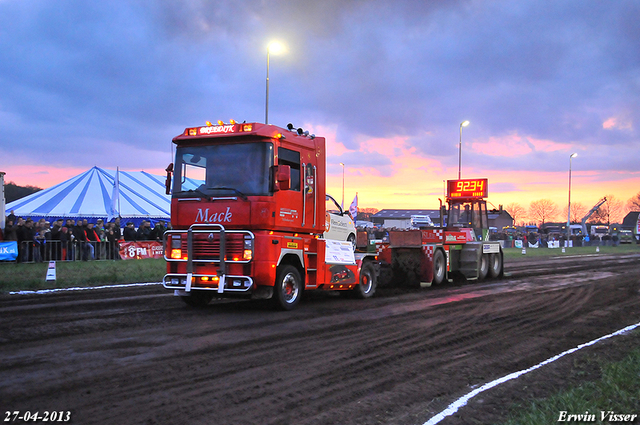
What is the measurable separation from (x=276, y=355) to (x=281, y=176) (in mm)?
3749

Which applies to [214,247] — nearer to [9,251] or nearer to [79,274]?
[79,274]

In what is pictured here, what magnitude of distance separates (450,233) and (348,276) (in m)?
6.66

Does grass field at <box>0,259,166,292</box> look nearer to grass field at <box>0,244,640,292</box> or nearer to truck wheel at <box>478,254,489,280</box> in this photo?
grass field at <box>0,244,640,292</box>

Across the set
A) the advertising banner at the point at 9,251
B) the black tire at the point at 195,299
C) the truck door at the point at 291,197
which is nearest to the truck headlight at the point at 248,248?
the truck door at the point at 291,197

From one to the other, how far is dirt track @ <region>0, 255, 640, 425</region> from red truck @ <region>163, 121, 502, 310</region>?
2.15 feet

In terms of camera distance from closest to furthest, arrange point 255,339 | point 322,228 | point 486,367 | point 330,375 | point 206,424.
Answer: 1. point 206,424
2. point 330,375
3. point 486,367
4. point 255,339
5. point 322,228

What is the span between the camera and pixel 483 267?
19062mm

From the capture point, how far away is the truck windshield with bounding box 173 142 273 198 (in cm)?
982

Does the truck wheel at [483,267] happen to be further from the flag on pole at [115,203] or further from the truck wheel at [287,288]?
the flag on pole at [115,203]

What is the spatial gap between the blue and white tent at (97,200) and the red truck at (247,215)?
1934 centimetres

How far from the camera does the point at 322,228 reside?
11.4 meters

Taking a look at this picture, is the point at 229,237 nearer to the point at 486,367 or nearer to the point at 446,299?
the point at 486,367

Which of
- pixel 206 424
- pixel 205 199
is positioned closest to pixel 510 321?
pixel 205 199

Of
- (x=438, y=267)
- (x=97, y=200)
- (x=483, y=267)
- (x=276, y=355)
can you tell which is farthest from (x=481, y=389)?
(x=97, y=200)
